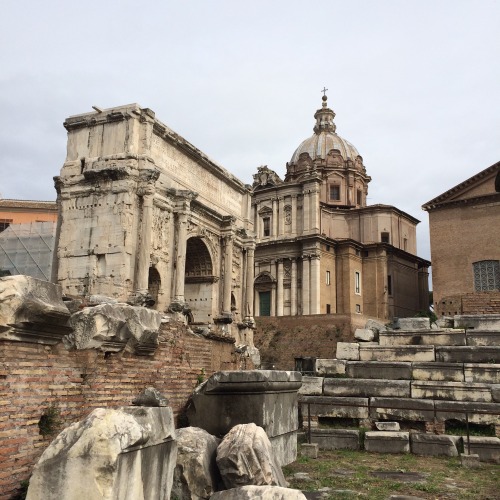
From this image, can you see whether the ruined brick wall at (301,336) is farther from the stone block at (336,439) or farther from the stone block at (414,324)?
the stone block at (336,439)

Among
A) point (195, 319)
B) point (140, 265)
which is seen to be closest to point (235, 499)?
point (140, 265)

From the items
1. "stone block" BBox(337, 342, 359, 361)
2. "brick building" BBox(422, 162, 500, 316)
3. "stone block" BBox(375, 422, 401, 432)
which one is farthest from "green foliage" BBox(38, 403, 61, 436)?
"brick building" BBox(422, 162, 500, 316)

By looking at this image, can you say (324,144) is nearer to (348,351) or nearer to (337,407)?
(348,351)

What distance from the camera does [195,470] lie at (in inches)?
219

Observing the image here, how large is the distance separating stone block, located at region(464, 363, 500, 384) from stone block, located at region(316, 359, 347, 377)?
2572 mm

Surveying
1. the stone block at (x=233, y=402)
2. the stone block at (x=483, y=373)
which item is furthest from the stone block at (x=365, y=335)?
the stone block at (x=233, y=402)

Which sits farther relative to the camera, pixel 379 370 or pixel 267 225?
pixel 267 225

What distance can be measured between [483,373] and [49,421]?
30.5ft

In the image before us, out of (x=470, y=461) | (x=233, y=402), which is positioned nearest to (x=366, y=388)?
(x=470, y=461)

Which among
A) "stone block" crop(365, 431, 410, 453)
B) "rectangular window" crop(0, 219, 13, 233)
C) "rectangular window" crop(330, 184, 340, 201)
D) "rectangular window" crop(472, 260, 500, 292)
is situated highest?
"rectangular window" crop(330, 184, 340, 201)

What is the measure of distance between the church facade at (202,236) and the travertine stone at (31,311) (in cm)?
1620

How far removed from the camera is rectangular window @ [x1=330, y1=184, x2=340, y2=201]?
49031mm

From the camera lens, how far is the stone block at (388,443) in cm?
962

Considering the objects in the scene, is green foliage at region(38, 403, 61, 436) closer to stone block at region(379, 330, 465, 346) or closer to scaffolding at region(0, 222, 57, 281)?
stone block at region(379, 330, 465, 346)
